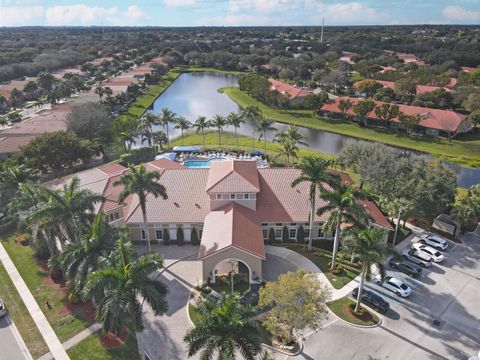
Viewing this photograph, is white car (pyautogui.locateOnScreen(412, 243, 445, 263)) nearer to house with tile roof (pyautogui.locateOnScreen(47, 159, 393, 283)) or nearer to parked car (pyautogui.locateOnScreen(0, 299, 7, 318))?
house with tile roof (pyautogui.locateOnScreen(47, 159, 393, 283))

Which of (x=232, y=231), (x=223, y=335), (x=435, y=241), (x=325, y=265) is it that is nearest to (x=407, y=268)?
(x=435, y=241)

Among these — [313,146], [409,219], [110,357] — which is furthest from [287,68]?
[110,357]

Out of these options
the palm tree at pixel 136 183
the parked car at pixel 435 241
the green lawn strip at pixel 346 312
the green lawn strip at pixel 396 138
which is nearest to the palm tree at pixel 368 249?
the green lawn strip at pixel 346 312

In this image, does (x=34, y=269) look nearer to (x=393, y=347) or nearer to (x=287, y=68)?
(x=393, y=347)

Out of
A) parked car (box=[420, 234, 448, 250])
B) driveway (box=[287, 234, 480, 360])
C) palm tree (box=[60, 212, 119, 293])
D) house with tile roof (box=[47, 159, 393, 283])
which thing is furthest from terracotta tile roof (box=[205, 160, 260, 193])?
parked car (box=[420, 234, 448, 250])

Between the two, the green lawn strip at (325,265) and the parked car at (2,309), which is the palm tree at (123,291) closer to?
the parked car at (2,309)

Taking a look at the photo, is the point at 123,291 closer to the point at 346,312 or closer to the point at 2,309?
the point at 2,309
